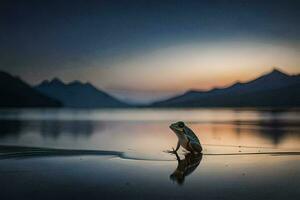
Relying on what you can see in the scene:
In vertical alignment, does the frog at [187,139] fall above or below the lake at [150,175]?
above

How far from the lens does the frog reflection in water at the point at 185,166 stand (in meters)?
15.6

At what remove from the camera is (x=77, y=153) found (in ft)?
81.2

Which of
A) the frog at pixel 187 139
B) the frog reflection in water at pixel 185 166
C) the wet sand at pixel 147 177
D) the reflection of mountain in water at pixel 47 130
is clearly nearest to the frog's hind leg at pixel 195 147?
the frog at pixel 187 139

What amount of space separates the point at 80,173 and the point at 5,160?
5.93m

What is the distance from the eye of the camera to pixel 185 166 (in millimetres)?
18859

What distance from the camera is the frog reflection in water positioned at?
51.1 ft

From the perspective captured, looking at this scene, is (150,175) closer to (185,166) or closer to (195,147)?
(185,166)

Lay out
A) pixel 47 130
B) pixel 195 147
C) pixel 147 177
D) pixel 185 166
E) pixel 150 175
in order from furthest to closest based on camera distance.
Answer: pixel 47 130 → pixel 195 147 → pixel 185 166 → pixel 150 175 → pixel 147 177

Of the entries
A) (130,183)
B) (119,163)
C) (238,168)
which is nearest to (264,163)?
(238,168)

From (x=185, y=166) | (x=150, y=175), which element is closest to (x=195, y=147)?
(x=185, y=166)

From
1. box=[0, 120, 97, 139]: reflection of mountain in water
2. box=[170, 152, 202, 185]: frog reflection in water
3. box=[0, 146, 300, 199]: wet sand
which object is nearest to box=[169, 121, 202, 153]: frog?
box=[170, 152, 202, 185]: frog reflection in water

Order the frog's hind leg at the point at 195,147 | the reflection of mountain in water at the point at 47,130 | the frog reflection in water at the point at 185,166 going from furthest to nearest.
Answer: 1. the reflection of mountain in water at the point at 47,130
2. the frog's hind leg at the point at 195,147
3. the frog reflection in water at the point at 185,166

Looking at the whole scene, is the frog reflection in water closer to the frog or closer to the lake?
the lake

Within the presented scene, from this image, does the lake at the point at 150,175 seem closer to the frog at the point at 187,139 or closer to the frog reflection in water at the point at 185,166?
the frog reflection in water at the point at 185,166
